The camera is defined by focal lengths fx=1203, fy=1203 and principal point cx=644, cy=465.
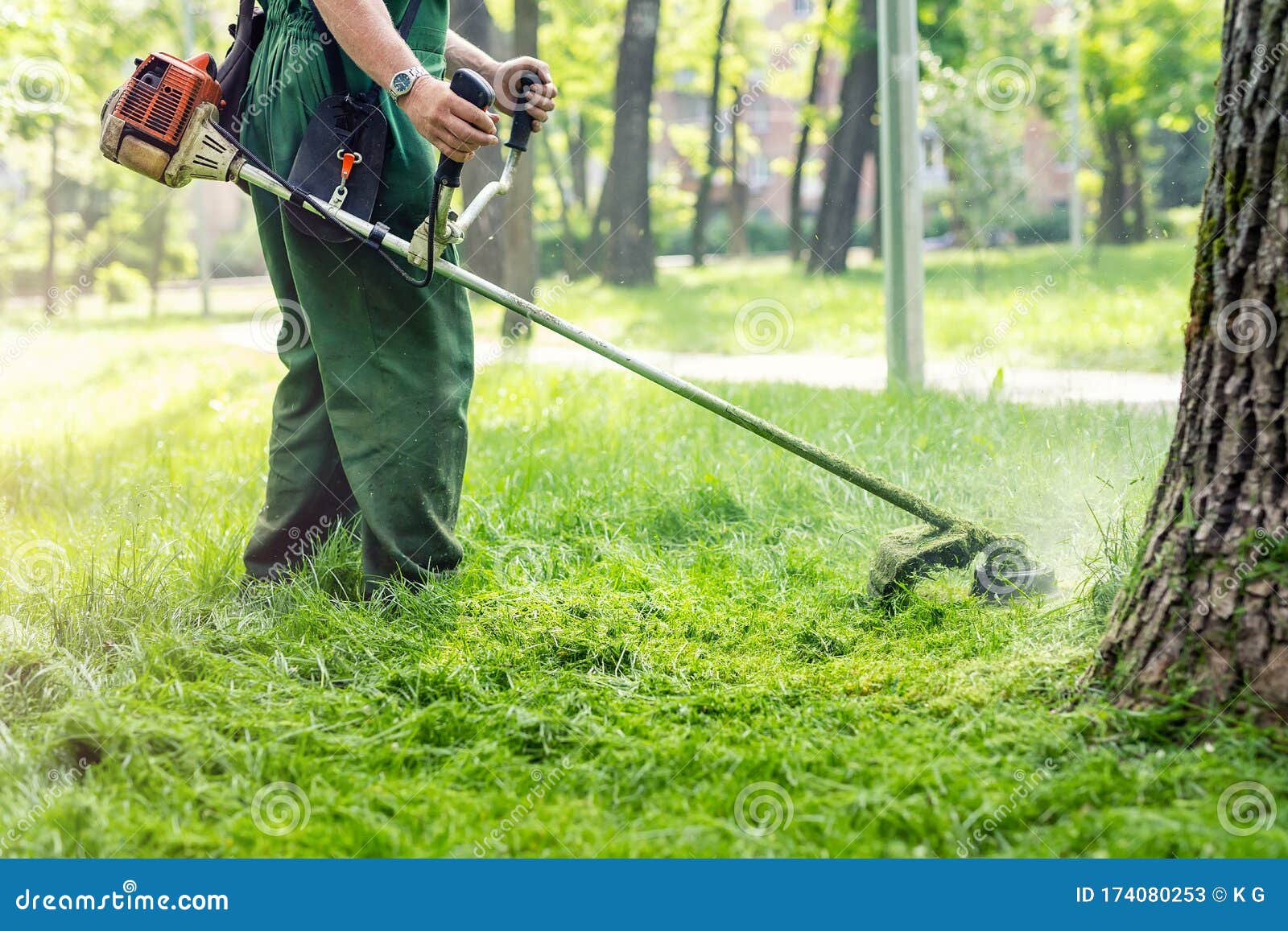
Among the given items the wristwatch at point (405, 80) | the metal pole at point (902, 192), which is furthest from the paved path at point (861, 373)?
the wristwatch at point (405, 80)

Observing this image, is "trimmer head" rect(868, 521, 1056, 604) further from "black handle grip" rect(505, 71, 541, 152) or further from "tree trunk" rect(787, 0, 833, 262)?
"tree trunk" rect(787, 0, 833, 262)

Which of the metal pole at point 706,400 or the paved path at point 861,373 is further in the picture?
the paved path at point 861,373

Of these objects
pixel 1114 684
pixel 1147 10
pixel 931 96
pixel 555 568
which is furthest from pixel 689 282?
pixel 1114 684

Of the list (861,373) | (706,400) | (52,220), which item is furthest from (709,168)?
(706,400)

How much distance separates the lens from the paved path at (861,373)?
20.9 ft

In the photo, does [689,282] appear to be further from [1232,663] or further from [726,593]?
[1232,663]

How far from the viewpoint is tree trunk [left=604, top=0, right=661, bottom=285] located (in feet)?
37.1

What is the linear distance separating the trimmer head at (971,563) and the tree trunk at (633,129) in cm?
784

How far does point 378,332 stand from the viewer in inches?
126

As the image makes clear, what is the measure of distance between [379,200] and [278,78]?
0.41 metres

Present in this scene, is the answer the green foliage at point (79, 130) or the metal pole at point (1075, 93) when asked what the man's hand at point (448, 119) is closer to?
the green foliage at point (79, 130)

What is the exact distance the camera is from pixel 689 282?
659 inches

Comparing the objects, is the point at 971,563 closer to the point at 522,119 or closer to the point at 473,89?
the point at 522,119
